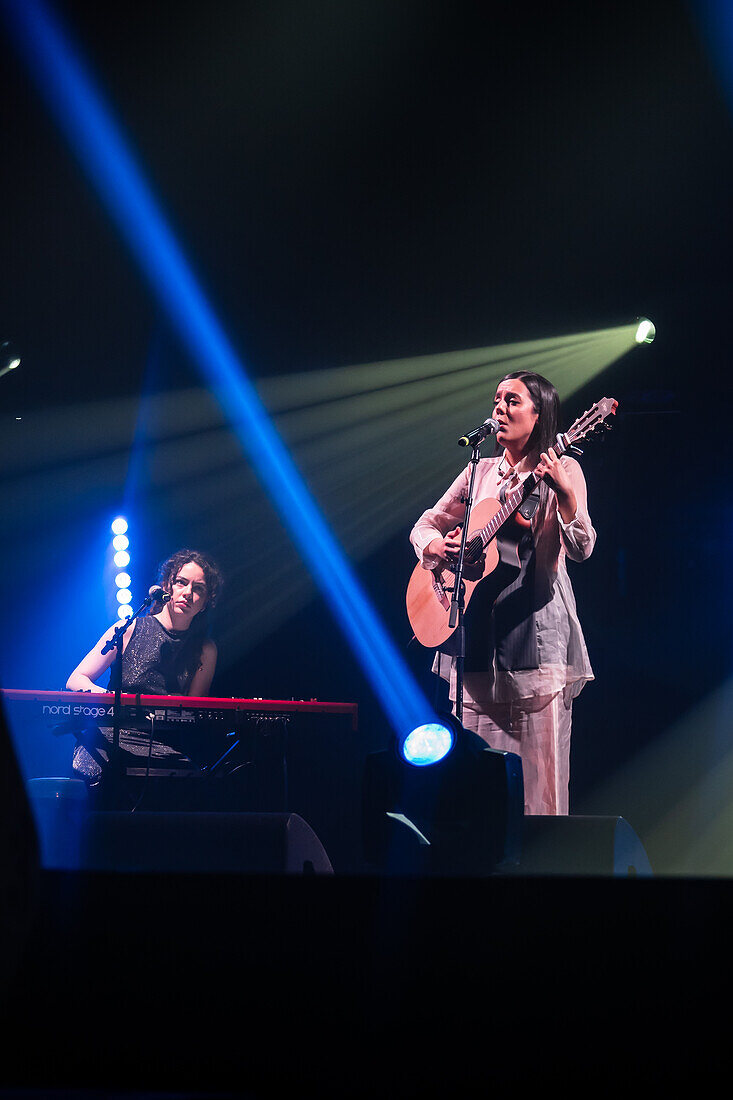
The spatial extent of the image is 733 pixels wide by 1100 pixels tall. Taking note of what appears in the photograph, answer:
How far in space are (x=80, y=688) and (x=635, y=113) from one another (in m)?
3.44

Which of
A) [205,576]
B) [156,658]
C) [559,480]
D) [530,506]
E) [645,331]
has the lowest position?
[156,658]

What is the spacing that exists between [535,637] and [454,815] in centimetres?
295

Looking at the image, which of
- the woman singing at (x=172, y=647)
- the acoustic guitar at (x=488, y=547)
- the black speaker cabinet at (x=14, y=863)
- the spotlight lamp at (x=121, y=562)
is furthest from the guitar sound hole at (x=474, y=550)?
the black speaker cabinet at (x=14, y=863)

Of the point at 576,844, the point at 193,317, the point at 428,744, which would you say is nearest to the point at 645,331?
the point at 193,317

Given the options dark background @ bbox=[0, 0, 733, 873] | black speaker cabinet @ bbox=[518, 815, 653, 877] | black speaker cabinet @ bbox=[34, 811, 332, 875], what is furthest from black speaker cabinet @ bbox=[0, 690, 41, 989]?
dark background @ bbox=[0, 0, 733, 873]

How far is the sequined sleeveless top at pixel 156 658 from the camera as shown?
4.45 meters

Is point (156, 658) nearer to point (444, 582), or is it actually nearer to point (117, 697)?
point (117, 697)

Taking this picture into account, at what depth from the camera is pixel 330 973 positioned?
82 centimetres

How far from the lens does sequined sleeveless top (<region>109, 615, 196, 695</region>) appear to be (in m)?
4.45

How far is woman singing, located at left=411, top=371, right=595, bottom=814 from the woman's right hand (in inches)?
0.8

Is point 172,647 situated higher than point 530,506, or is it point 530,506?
point 530,506

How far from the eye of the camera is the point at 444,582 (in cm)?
429

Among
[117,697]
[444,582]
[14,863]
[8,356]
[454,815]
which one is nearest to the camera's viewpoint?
[14,863]

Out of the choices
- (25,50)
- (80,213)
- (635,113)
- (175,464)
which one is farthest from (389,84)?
(175,464)
